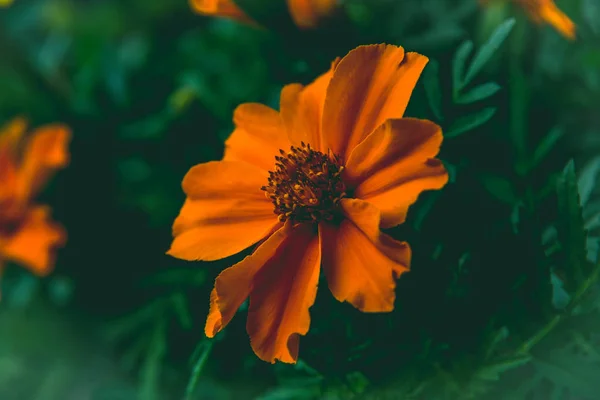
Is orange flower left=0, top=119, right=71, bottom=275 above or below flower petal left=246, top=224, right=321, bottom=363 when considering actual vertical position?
below

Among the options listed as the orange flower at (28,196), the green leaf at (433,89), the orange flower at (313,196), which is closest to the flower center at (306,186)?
the orange flower at (313,196)

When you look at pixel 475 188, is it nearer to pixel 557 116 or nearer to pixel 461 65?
pixel 461 65

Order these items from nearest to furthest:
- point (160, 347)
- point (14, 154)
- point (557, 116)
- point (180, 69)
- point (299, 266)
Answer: point (299, 266) → point (557, 116) → point (160, 347) → point (14, 154) → point (180, 69)

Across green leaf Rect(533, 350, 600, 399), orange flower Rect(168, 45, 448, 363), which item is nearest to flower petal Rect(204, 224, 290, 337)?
orange flower Rect(168, 45, 448, 363)

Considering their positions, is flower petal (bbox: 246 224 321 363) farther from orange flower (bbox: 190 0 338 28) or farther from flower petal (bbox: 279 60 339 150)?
orange flower (bbox: 190 0 338 28)

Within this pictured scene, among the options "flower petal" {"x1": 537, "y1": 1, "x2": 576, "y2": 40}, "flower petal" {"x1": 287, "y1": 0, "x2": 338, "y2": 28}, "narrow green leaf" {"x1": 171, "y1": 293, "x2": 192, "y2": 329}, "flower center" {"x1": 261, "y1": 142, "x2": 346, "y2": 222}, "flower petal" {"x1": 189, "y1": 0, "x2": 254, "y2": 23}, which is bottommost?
"narrow green leaf" {"x1": 171, "y1": 293, "x2": 192, "y2": 329}

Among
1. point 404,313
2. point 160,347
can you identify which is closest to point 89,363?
point 160,347
